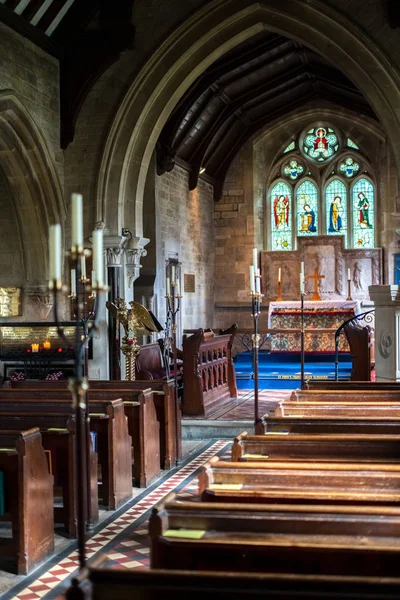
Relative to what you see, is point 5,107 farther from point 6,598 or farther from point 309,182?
point 309,182

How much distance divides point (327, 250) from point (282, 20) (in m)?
7.04

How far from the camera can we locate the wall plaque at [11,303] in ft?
34.8

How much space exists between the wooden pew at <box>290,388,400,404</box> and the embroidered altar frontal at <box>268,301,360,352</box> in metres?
6.83

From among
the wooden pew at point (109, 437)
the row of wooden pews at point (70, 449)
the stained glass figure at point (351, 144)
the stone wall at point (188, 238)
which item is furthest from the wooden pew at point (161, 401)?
the stained glass figure at point (351, 144)

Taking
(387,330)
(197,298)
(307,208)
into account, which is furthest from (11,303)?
(307,208)

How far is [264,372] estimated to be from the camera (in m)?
12.2

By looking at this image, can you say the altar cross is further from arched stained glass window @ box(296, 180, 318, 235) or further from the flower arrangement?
the flower arrangement

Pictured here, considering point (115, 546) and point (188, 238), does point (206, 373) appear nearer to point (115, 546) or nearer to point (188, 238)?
point (115, 546)

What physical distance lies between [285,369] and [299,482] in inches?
350

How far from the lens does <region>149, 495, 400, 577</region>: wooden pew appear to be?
2.61 m

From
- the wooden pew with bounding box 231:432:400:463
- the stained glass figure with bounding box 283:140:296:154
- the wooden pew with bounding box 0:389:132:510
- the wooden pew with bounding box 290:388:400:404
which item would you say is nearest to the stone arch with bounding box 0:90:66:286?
the wooden pew with bounding box 0:389:132:510

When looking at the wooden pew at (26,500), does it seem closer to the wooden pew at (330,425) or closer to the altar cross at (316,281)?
the wooden pew at (330,425)

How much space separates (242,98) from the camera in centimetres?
1441

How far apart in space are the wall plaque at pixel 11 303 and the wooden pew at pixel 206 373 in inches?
101
